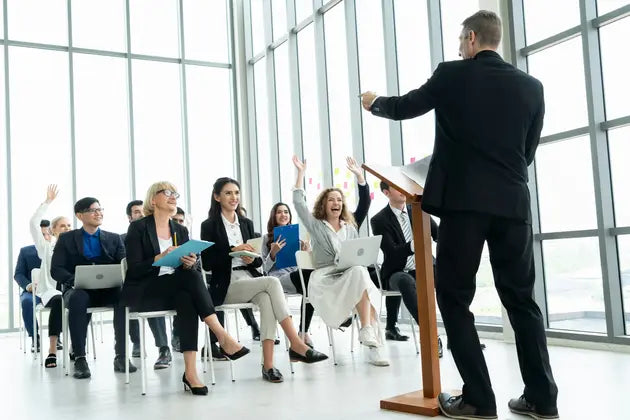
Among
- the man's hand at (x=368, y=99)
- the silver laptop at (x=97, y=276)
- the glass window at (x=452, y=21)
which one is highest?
the glass window at (x=452, y=21)

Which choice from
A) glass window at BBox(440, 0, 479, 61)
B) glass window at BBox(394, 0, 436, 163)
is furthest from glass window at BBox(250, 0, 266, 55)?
glass window at BBox(440, 0, 479, 61)

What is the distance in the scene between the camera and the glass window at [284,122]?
884 centimetres

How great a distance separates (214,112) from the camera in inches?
376

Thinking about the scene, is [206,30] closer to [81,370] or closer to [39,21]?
[39,21]

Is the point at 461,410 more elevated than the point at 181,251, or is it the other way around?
the point at 181,251

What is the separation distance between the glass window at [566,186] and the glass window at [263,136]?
4827 mm

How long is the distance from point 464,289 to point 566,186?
9.60 ft

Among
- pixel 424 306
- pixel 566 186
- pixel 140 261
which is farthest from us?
pixel 566 186

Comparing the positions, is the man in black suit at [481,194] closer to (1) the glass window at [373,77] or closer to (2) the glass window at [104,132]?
(1) the glass window at [373,77]

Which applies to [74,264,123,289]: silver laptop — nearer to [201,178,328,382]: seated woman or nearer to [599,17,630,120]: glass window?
[201,178,328,382]: seated woman

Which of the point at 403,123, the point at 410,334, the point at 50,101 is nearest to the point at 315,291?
the point at 410,334

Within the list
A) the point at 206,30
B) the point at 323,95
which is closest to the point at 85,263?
the point at 323,95

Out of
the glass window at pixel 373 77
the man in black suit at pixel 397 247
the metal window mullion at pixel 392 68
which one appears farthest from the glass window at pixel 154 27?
the man in black suit at pixel 397 247

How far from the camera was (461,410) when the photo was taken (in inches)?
98.0
